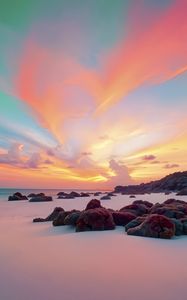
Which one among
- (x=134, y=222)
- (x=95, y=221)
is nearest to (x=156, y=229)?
(x=134, y=222)

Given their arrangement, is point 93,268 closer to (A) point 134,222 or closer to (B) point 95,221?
(B) point 95,221

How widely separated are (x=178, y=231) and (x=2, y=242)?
183 inches

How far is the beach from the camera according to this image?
346cm

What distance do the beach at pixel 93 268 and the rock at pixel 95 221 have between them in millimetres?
1501

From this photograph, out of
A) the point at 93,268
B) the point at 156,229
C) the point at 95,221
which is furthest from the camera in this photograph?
the point at 95,221

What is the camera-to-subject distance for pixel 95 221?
8.60 m

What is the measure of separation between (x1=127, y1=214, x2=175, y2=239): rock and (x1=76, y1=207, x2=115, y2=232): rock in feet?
4.08

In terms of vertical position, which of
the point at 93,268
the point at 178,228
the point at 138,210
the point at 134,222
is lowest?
the point at 93,268

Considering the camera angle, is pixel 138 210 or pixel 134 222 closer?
pixel 134 222

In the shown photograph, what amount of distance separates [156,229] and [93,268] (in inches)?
127

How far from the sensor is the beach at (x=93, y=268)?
→ 11.4 ft

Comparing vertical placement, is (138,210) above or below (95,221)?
above

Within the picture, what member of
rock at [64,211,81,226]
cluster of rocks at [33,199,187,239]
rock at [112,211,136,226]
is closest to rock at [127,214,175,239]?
cluster of rocks at [33,199,187,239]

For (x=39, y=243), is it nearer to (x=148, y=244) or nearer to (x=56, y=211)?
(x=148, y=244)
